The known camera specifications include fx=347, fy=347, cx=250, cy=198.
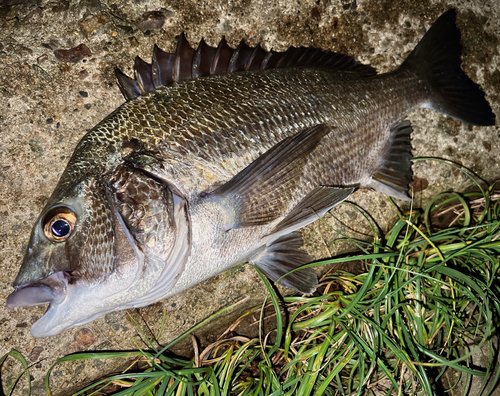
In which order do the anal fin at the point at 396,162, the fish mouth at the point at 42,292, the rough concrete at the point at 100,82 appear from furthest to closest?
the anal fin at the point at 396,162
the rough concrete at the point at 100,82
the fish mouth at the point at 42,292

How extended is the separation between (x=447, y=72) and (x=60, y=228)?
8.15 ft

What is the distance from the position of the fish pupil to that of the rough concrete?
80 centimetres

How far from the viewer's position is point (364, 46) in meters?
2.53

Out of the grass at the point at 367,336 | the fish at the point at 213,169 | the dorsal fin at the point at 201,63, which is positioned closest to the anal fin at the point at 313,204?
the fish at the point at 213,169

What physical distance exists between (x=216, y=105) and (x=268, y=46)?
94cm

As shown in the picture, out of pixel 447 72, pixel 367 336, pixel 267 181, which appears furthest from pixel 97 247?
pixel 447 72

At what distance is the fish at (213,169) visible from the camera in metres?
1.45

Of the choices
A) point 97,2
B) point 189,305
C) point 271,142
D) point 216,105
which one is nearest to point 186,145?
point 216,105

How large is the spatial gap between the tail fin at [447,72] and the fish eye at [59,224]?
2.17 meters

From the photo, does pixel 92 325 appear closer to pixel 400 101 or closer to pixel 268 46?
pixel 268 46

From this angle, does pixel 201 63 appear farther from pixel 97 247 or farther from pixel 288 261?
pixel 288 261

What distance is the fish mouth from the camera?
1369mm

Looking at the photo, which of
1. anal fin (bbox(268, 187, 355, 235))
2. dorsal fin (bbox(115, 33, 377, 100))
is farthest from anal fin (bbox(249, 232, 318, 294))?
dorsal fin (bbox(115, 33, 377, 100))

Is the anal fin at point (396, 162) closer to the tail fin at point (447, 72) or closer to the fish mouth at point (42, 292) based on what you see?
the tail fin at point (447, 72)
